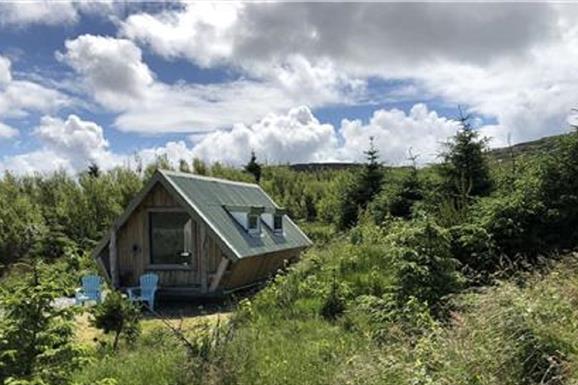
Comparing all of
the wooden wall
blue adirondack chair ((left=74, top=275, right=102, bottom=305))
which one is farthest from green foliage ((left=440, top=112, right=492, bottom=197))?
blue adirondack chair ((left=74, top=275, right=102, bottom=305))

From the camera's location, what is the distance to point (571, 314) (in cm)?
582

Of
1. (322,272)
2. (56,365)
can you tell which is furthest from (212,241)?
(56,365)

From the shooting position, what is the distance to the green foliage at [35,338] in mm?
5359

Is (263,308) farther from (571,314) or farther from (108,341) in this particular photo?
(571,314)

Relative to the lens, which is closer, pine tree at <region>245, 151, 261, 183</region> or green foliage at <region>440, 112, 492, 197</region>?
green foliage at <region>440, 112, 492, 197</region>

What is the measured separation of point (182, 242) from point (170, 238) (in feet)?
1.21

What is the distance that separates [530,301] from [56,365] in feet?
13.9

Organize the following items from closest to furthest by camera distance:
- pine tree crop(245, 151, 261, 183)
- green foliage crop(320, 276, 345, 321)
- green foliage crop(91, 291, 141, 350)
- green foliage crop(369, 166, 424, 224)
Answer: green foliage crop(91, 291, 141, 350) → green foliage crop(320, 276, 345, 321) → green foliage crop(369, 166, 424, 224) → pine tree crop(245, 151, 261, 183)

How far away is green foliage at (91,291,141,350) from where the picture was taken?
987cm

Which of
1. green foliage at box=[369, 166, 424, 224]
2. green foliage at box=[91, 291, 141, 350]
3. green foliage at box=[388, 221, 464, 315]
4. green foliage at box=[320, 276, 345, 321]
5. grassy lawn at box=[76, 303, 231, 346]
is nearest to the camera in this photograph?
green foliage at box=[388, 221, 464, 315]

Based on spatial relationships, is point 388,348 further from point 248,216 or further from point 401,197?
point 401,197

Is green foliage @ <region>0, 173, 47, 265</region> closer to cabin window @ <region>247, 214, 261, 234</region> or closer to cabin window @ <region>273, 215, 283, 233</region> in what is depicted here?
cabin window @ <region>273, 215, 283, 233</region>

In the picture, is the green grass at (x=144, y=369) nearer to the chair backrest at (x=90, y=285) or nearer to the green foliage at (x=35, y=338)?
the green foliage at (x=35, y=338)

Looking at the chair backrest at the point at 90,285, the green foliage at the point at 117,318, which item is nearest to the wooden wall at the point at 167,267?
the chair backrest at the point at 90,285
